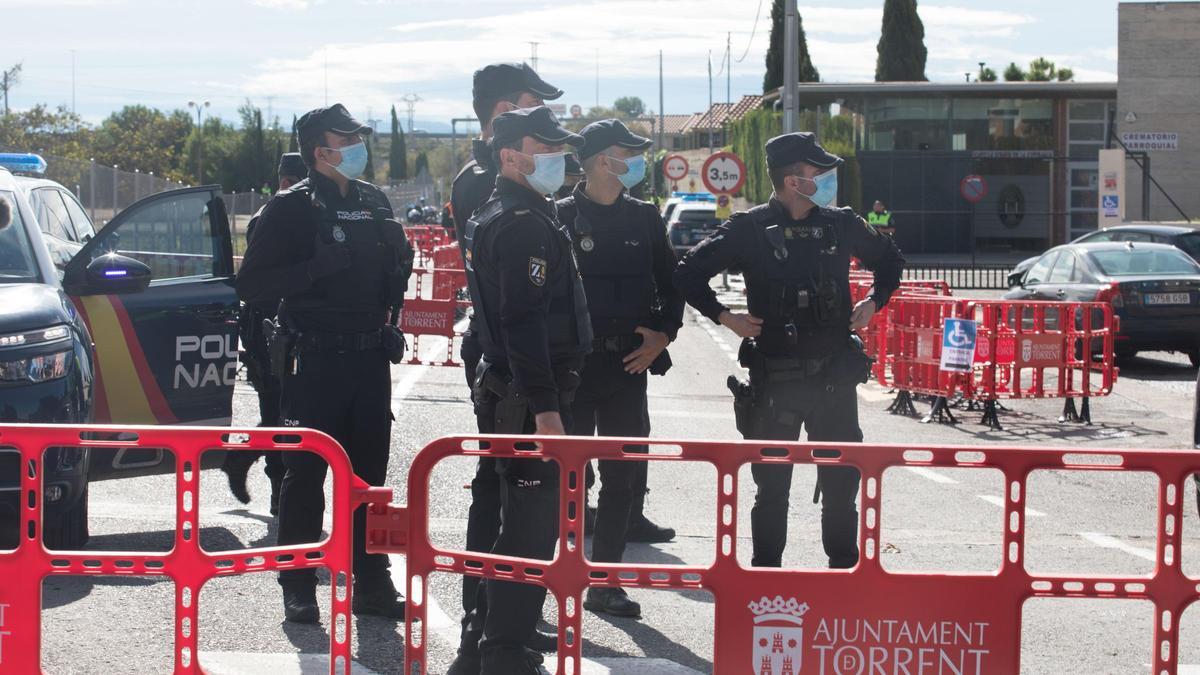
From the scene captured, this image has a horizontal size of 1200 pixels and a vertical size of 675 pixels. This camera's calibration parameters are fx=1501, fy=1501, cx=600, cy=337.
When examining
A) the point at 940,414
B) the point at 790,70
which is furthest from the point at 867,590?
the point at 790,70

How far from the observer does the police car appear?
22.0 ft

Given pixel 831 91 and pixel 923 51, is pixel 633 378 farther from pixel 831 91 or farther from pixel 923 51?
pixel 923 51

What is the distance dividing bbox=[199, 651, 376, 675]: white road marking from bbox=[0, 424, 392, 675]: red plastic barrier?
2.45ft

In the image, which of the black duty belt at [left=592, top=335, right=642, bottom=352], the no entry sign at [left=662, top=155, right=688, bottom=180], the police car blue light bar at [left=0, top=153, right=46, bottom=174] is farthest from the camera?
the no entry sign at [left=662, top=155, right=688, bottom=180]

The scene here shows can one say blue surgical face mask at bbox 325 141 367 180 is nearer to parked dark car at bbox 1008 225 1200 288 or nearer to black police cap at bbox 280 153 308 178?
black police cap at bbox 280 153 308 178

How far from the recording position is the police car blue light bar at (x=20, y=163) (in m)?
8.63

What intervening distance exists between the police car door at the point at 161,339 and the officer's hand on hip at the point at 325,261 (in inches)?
70.1

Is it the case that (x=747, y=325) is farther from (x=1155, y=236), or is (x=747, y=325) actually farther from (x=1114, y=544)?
(x=1155, y=236)

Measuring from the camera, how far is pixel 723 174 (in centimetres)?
2662

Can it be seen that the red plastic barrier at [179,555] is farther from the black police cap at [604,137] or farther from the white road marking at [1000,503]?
the white road marking at [1000,503]

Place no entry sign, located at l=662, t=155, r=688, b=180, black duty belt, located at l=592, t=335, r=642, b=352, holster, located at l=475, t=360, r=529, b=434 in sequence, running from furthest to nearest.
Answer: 1. no entry sign, located at l=662, t=155, r=688, b=180
2. black duty belt, located at l=592, t=335, r=642, b=352
3. holster, located at l=475, t=360, r=529, b=434

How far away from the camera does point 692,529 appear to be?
27.6ft

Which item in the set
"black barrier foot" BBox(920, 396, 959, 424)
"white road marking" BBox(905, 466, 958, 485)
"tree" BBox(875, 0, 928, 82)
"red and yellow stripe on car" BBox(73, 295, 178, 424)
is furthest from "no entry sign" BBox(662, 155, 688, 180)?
"tree" BBox(875, 0, 928, 82)

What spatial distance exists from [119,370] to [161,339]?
262mm
